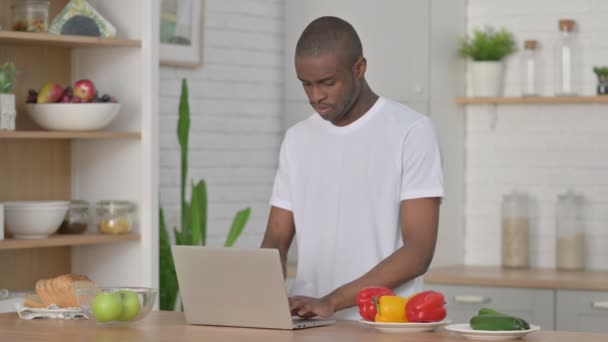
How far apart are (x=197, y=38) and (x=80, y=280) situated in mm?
2341

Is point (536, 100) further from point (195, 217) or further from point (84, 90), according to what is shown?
point (84, 90)

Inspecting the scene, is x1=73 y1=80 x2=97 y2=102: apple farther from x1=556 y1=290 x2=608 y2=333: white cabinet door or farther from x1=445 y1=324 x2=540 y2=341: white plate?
x1=445 y1=324 x2=540 y2=341: white plate

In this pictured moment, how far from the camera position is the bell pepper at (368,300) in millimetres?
2852

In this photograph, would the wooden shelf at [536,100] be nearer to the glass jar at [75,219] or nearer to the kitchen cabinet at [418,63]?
the kitchen cabinet at [418,63]

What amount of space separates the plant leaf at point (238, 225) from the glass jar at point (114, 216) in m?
0.58

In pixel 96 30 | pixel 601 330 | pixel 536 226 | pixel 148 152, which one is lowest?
pixel 601 330

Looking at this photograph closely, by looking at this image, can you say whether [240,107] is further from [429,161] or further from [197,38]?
[429,161]

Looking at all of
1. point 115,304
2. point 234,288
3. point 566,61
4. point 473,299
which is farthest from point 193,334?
point 566,61

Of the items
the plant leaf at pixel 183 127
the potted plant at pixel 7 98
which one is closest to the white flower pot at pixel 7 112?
the potted plant at pixel 7 98

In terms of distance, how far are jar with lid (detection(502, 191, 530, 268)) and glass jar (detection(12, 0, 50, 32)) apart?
2.30 m

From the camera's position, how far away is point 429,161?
10.6ft

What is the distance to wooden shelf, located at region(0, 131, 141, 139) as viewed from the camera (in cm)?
432

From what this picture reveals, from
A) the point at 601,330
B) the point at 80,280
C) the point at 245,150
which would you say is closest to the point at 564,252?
the point at 601,330

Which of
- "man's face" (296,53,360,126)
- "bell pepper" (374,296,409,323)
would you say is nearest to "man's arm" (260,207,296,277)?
"man's face" (296,53,360,126)
